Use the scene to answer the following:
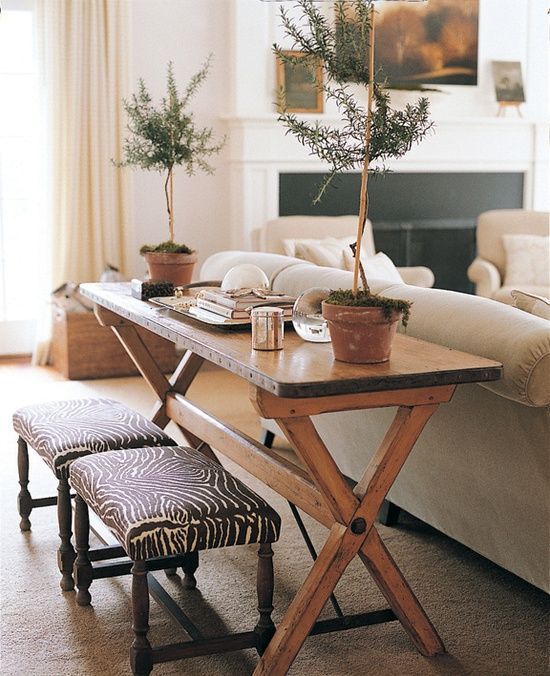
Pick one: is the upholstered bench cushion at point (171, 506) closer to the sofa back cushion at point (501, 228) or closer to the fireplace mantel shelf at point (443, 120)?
the fireplace mantel shelf at point (443, 120)

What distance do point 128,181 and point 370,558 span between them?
4.43 meters

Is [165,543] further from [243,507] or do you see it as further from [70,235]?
[70,235]

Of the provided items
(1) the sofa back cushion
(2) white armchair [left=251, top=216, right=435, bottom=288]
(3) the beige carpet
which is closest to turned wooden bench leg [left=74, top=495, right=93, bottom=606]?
(3) the beige carpet

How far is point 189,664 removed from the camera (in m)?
2.61

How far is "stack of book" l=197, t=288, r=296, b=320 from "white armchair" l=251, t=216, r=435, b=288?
2.96 meters

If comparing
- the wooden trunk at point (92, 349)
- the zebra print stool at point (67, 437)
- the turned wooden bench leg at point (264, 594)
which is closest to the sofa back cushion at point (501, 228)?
the wooden trunk at point (92, 349)

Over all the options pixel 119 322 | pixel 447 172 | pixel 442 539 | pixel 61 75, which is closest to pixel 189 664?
pixel 442 539

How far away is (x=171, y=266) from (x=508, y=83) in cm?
458

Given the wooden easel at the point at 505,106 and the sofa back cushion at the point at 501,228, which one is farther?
the wooden easel at the point at 505,106

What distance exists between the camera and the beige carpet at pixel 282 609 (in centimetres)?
260

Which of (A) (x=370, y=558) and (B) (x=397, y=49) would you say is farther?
(B) (x=397, y=49)

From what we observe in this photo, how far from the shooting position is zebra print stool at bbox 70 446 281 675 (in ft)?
7.84

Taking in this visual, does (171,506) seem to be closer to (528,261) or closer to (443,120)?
(528,261)

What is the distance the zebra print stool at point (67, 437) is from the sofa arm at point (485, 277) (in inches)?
146
